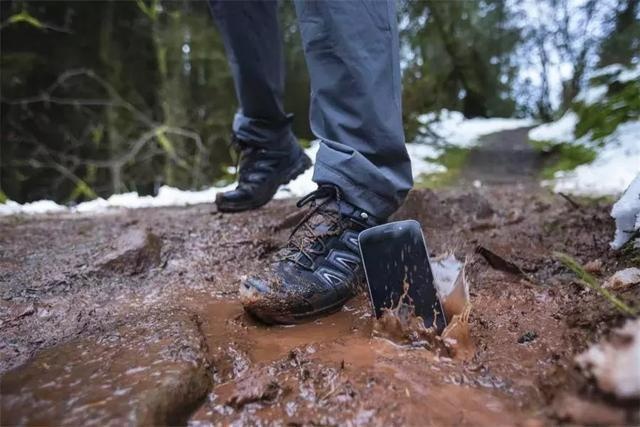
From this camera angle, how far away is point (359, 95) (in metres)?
1.28

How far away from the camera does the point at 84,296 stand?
1.38m

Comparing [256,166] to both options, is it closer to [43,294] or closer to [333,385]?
[43,294]

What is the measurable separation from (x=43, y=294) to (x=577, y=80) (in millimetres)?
11797

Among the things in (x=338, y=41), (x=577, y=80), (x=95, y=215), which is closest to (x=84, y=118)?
(x=95, y=215)

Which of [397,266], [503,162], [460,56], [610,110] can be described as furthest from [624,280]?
[460,56]

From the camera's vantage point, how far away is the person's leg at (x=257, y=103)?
6.73 ft

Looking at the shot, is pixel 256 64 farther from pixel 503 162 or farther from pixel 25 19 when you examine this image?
pixel 25 19

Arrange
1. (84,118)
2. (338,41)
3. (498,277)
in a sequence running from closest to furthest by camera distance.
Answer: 1. (338,41)
2. (498,277)
3. (84,118)

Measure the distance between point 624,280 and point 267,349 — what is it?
77 centimetres

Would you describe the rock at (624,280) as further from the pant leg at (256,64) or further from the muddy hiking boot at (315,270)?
the pant leg at (256,64)

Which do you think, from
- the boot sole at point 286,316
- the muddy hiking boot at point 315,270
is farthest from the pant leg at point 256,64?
the boot sole at point 286,316

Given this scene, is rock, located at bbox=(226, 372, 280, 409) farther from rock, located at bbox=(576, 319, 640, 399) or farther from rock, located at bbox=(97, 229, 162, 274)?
rock, located at bbox=(97, 229, 162, 274)

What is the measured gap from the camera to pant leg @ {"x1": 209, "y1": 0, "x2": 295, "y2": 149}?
2.03 m

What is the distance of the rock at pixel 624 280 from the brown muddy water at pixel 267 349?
0.16 ft
